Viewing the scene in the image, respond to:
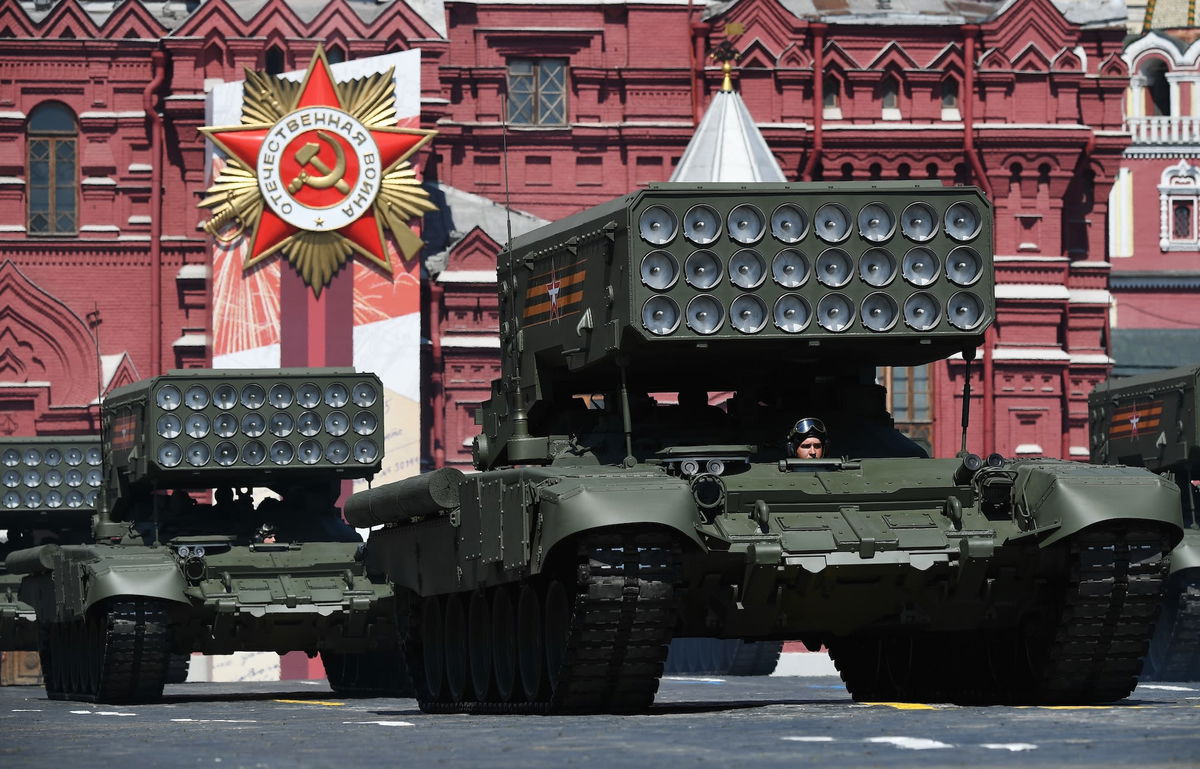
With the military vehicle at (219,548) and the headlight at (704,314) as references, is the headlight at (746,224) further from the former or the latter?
the military vehicle at (219,548)

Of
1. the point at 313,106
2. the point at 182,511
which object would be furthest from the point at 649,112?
the point at 182,511

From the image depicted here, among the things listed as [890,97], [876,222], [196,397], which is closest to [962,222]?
[876,222]

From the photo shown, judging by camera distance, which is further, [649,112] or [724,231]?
[649,112]

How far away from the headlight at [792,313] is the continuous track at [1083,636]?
2.30 metres

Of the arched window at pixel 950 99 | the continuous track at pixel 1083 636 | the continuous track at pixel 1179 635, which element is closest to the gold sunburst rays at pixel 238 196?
the arched window at pixel 950 99

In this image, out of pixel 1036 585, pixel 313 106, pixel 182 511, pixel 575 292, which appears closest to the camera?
pixel 1036 585

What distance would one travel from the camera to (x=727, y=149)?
42125mm

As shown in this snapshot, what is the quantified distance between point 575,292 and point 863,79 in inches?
1127

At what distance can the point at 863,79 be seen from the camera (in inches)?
Answer: 1781

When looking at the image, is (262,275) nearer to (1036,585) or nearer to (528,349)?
(528,349)

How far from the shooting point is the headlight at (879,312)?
1678cm

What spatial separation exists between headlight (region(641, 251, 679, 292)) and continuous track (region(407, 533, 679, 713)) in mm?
1944

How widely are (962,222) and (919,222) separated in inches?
11.4

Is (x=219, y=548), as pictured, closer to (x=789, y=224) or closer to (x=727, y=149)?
(x=789, y=224)
